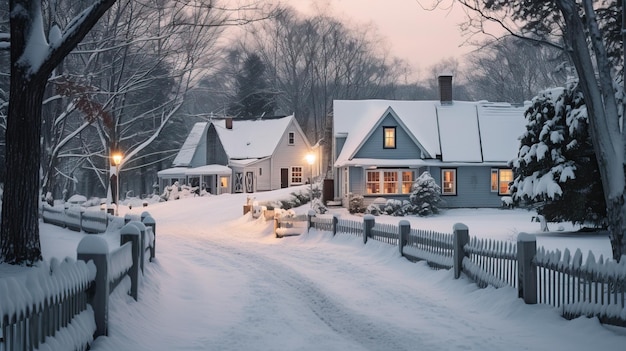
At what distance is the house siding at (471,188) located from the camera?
136 ft

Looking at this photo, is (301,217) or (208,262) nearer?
(208,262)

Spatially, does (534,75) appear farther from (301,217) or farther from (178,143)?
(301,217)

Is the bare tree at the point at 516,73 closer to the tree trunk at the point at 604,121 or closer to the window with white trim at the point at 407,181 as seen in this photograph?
the window with white trim at the point at 407,181

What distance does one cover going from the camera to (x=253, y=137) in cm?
5778

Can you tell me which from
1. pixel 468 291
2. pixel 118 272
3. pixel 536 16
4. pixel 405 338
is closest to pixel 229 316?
pixel 118 272

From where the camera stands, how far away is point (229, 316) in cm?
1044

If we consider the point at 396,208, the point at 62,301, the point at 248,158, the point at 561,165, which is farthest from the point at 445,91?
the point at 62,301

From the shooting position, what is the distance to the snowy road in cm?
855

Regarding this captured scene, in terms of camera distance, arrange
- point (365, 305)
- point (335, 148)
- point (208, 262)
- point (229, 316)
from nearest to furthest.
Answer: point (229, 316) < point (365, 305) < point (208, 262) < point (335, 148)

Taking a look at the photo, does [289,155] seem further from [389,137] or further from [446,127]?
[446,127]

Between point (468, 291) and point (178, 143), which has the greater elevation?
point (178, 143)

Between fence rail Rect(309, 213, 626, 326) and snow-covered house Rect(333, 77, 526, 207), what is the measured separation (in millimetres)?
22331

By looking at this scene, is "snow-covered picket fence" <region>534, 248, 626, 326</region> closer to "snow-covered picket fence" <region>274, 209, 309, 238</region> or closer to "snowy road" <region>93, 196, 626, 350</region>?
"snowy road" <region>93, 196, 626, 350</region>

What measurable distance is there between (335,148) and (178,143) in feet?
103
